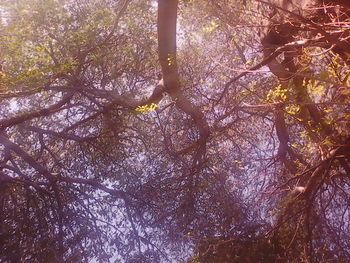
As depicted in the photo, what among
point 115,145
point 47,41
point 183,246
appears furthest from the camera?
point 115,145

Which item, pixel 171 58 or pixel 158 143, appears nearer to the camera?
pixel 171 58

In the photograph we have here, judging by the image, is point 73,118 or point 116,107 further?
point 73,118

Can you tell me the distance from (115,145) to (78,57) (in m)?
2.73

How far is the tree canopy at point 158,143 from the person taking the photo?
6.71 metres

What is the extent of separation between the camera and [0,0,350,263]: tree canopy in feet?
22.0

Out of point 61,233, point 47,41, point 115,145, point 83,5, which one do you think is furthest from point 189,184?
point 83,5

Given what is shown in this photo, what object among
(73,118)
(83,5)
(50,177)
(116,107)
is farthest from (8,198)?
(83,5)

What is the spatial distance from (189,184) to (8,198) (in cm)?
481

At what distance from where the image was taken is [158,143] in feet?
31.3

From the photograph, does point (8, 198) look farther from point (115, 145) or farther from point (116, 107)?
point (116, 107)

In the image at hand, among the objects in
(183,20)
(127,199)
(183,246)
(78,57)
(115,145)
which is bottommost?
(183,246)

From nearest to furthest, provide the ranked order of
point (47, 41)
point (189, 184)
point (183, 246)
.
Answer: point (47, 41)
point (189, 184)
point (183, 246)

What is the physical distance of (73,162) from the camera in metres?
9.92

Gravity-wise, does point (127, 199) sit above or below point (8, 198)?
below
